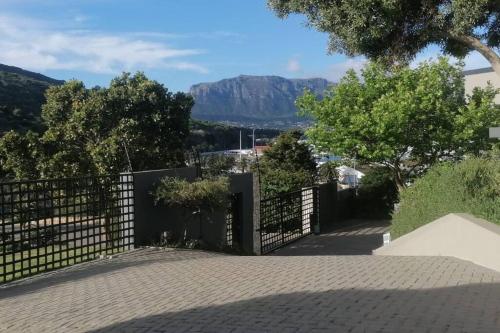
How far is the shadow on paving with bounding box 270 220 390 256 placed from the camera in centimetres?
1709

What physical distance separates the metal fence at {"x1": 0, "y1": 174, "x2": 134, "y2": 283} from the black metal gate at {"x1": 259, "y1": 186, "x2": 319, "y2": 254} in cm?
595

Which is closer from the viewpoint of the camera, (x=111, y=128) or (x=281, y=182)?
(x=111, y=128)

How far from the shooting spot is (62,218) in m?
11.1

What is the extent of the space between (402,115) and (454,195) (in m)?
7.40

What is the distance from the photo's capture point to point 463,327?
540 centimetres

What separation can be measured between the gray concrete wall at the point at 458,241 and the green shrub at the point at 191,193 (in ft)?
12.5

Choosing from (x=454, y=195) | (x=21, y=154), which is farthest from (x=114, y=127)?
(x=454, y=195)

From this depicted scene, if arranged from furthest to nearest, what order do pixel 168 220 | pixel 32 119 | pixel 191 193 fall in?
pixel 32 119 < pixel 168 220 < pixel 191 193

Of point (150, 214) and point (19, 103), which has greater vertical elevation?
point (19, 103)

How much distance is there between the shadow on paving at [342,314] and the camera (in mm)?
5379

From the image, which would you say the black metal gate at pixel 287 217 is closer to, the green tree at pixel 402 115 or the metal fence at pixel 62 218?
the green tree at pixel 402 115

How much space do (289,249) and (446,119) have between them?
640cm

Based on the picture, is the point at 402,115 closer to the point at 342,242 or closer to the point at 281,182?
the point at 342,242

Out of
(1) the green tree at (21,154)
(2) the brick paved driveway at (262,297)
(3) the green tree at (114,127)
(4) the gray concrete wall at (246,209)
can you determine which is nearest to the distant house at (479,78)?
(3) the green tree at (114,127)
